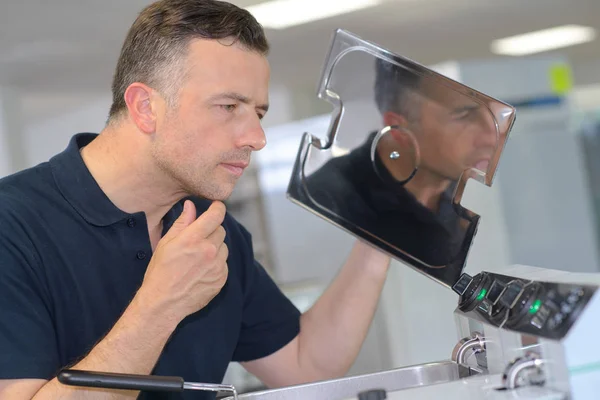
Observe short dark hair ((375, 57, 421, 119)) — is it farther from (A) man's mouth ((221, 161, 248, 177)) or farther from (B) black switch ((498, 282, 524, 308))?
(B) black switch ((498, 282, 524, 308))

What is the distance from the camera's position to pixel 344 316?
129 cm

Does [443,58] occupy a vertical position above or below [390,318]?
above

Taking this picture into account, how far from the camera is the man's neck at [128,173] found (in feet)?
3.77

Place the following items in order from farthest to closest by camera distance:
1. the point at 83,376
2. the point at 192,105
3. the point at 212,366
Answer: the point at 212,366, the point at 192,105, the point at 83,376

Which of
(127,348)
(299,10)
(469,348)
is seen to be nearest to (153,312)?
(127,348)

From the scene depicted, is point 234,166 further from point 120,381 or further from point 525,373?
point 525,373

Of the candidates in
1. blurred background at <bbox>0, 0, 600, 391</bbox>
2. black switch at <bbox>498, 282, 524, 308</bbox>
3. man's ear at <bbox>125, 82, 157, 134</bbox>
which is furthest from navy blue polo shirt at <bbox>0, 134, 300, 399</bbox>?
blurred background at <bbox>0, 0, 600, 391</bbox>

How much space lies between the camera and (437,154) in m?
1.15

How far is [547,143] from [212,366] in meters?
2.76

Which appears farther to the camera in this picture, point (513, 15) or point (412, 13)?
point (513, 15)

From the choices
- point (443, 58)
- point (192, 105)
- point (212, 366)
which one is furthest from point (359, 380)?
point (443, 58)

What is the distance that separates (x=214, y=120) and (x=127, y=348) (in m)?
0.34

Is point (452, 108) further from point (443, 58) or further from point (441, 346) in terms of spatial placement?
point (443, 58)

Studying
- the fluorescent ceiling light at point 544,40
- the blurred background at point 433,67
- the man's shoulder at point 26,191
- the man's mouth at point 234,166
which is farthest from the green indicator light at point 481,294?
the fluorescent ceiling light at point 544,40
